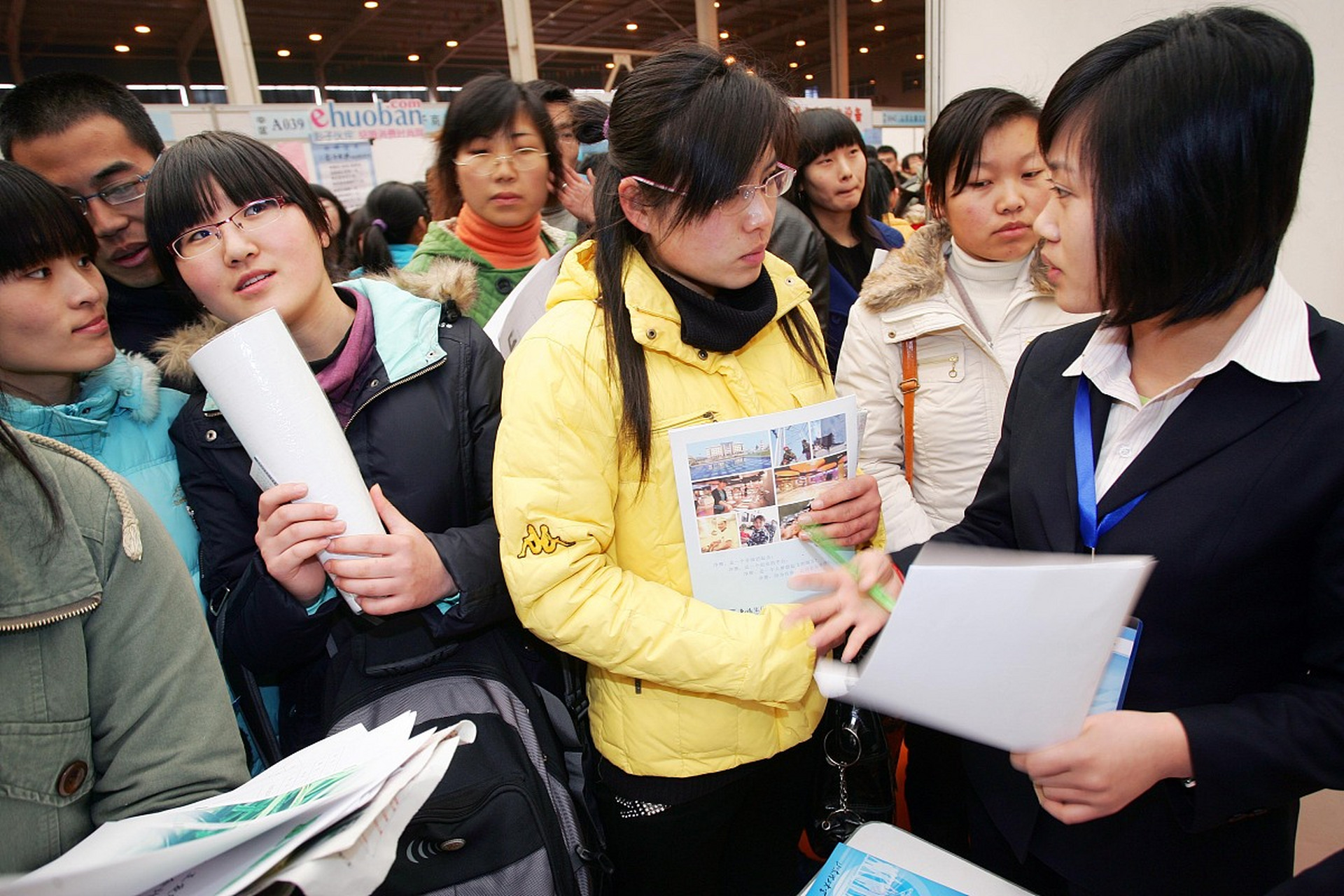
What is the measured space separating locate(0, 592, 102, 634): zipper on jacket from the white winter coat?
54.4 inches

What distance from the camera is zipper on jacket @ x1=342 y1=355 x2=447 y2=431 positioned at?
4.19ft

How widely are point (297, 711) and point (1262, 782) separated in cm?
147

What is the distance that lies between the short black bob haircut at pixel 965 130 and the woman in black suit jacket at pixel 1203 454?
80 centimetres

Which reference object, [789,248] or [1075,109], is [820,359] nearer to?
[1075,109]

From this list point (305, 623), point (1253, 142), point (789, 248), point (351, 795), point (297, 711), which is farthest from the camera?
point (789, 248)

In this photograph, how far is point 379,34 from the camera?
1315 cm

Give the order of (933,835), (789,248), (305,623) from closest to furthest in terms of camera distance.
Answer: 1. (305,623)
2. (933,835)
3. (789,248)

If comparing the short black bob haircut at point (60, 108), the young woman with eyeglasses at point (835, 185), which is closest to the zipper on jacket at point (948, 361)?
the young woman with eyeglasses at point (835, 185)

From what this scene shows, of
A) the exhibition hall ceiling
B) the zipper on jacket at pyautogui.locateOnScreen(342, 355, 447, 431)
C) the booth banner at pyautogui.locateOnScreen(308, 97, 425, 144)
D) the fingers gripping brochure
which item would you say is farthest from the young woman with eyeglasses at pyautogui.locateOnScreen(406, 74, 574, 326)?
the exhibition hall ceiling

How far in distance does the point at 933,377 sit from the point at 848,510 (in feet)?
2.00

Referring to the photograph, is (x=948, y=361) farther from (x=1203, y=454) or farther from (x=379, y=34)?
(x=379, y=34)

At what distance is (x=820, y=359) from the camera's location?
1.44 metres

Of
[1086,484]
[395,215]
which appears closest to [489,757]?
[1086,484]

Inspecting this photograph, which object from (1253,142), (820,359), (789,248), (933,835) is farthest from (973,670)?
(789,248)
